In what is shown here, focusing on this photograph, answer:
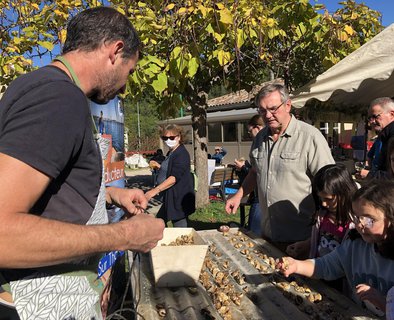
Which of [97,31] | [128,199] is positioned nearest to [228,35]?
[128,199]

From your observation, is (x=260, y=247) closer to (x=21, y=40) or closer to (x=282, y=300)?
(x=282, y=300)

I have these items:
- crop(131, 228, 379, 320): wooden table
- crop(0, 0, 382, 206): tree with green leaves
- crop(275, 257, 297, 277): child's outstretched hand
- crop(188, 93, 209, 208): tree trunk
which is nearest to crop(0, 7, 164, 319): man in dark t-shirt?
crop(131, 228, 379, 320): wooden table

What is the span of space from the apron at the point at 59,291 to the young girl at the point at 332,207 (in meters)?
1.52

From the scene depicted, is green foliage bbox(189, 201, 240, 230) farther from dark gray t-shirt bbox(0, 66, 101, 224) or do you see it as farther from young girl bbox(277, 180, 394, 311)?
dark gray t-shirt bbox(0, 66, 101, 224)

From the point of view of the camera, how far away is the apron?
1.14 meters

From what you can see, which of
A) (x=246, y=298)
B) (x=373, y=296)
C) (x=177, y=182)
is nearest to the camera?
(x=373, y=296)

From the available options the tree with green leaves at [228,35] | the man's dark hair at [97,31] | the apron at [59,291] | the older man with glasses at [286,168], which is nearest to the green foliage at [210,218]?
the tree with green leaves at [228,35]

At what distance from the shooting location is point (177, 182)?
4703 mm

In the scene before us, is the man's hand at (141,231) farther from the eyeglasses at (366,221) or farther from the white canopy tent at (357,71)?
the white canopy tent at (357,71)

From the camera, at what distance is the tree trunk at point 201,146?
321 inches

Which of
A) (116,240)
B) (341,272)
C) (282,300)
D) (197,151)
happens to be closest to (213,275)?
(282,300)

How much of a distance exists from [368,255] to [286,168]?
44.4 inches

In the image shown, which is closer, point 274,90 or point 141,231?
point 141,231

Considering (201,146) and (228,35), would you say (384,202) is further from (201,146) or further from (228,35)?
(201,146)
